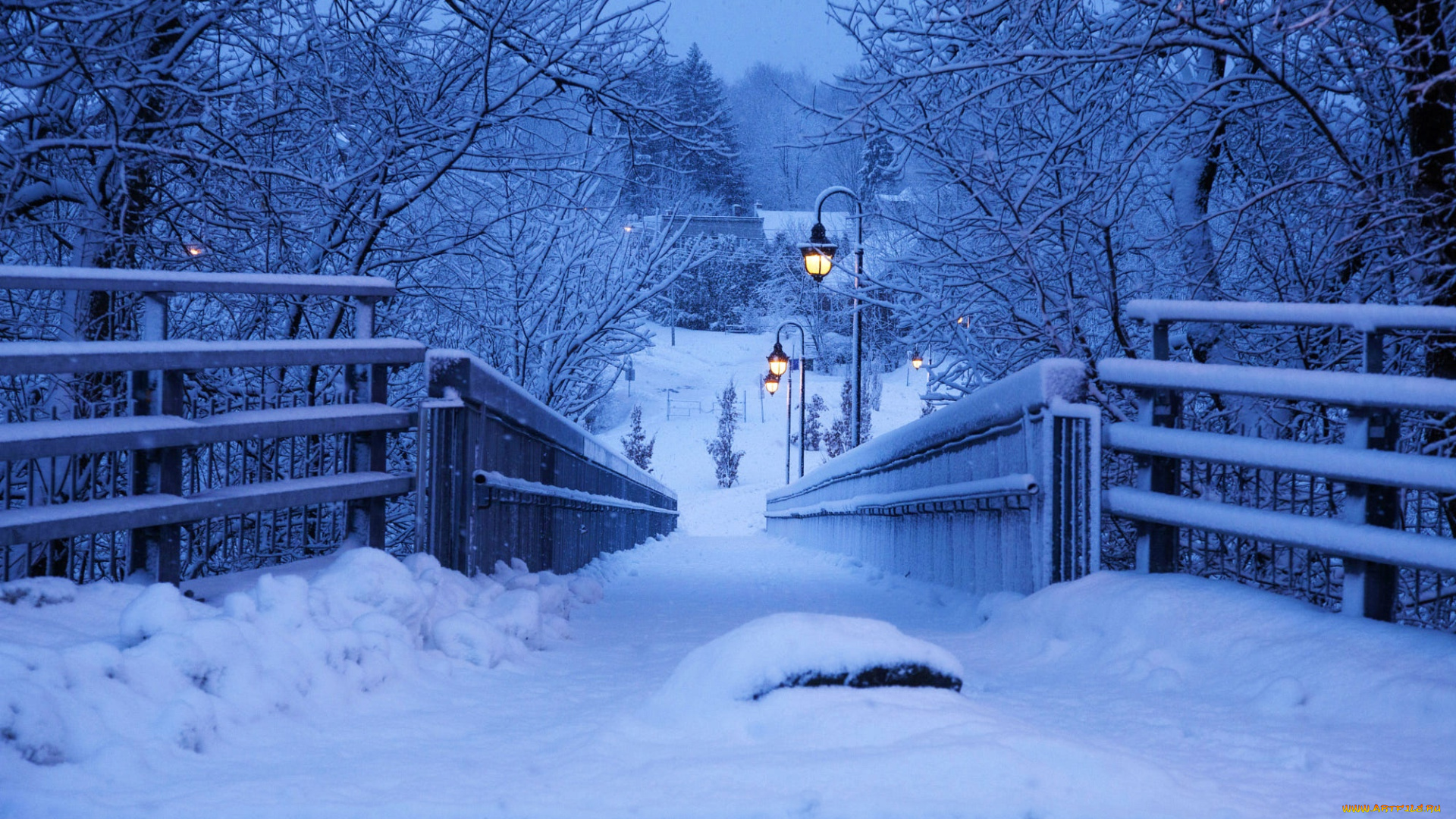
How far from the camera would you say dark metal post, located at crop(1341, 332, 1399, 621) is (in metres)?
4.16

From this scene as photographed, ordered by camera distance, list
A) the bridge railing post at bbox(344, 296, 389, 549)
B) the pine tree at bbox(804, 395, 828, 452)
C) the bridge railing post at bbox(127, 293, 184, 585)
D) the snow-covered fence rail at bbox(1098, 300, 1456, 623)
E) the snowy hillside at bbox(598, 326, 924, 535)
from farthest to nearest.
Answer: the pine tree at bbox(804, 395, 828, 452), the snowy hillside at bbox(598, 326, 924, 535), the bridge railing post at bbox(344, 296, 389, 549), the bridge railing post at bbox(127, 293, 184, 585), the snow-covered fence rail at bbox(1098, 300, 1456, 623)

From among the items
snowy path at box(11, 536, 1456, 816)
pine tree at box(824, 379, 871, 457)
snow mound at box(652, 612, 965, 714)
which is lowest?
snowy path at box(11, 536, 1456, 816)

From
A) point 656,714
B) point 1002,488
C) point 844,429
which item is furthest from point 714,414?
point 656,714

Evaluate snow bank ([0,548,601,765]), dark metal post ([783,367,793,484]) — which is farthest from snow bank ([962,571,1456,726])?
dark metal post ([783,367,793,484])

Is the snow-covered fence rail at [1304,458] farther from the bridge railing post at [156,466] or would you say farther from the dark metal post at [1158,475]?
the bridge railing post at [156,466]

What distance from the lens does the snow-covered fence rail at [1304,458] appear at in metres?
3.99

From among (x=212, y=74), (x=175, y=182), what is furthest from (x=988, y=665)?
(x=175, y=182)

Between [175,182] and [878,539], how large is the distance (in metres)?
7.43

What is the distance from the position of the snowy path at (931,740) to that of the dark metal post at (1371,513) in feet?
0.60

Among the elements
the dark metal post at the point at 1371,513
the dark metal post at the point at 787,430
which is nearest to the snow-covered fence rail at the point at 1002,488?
the dark metal post at the point at 1371,513

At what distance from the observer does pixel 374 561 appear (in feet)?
14.9

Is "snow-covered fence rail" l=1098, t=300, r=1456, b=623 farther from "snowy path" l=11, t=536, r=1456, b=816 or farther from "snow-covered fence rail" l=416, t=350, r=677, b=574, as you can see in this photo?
"snow-covered fence rail" l=416, t=350, r=677, b=574

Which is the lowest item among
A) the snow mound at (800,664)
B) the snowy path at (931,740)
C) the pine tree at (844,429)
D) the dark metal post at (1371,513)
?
the snowy path at (931,740)

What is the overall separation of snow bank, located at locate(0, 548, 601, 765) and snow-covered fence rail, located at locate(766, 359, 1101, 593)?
2757 mm
